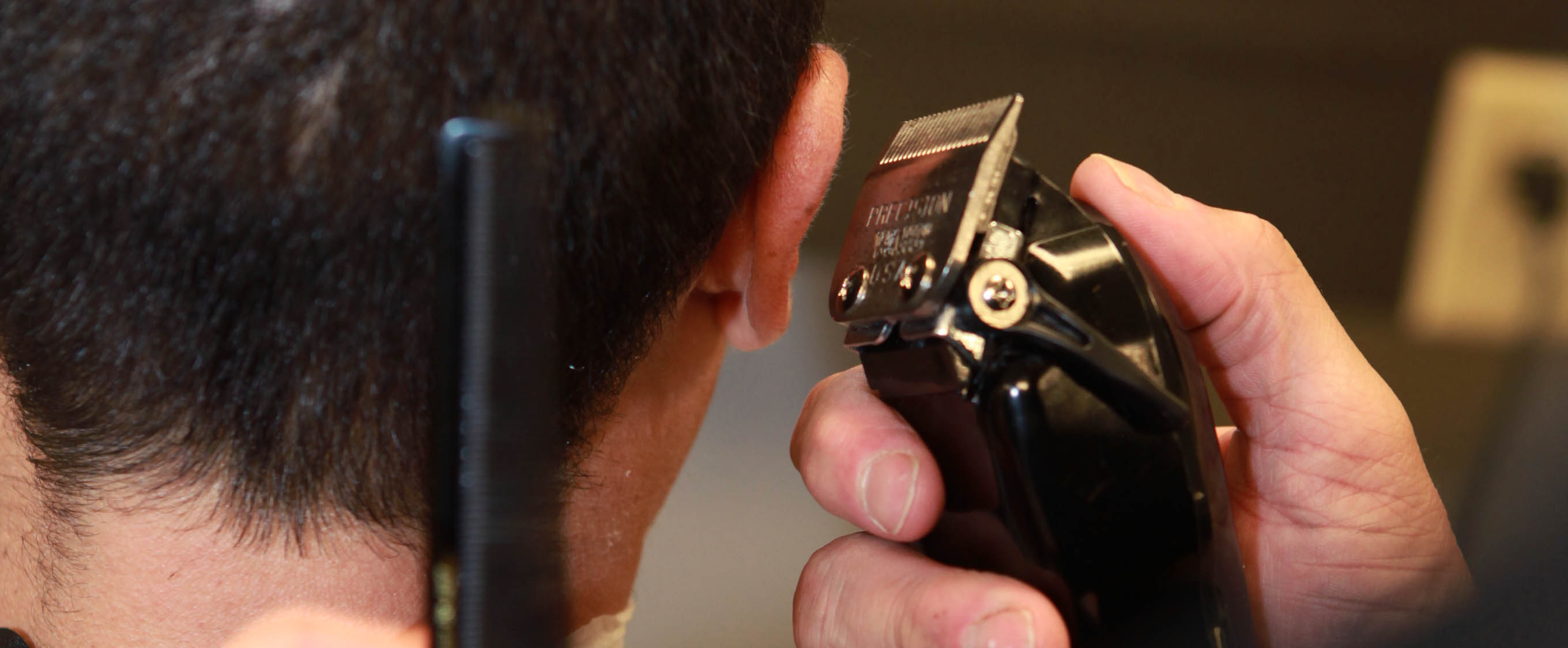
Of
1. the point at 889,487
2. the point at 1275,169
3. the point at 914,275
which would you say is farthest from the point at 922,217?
the point at 1275,169

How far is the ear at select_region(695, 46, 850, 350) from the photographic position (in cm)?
45

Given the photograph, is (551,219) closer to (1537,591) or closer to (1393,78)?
(1537,591)

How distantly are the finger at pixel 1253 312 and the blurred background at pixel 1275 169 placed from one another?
529 mm

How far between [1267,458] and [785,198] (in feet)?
1.08

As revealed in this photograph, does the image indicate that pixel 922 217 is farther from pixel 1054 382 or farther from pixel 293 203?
pixel 293 203

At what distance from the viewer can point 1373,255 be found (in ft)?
4.11

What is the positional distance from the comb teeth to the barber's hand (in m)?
0.12

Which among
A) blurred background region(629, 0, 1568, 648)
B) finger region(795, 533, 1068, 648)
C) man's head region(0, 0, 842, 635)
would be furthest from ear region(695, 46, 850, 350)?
blurred background region(629, 0, 1568, 648)

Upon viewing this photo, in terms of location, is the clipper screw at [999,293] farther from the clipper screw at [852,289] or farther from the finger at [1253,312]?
the finger at [1253,312]

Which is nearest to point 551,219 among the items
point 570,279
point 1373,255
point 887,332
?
→ point 570,279

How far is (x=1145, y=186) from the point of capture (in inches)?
21.6

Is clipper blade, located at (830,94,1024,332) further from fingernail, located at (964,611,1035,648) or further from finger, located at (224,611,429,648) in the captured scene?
finger, located at (224,611,429,648)

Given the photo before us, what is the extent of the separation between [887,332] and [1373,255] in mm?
1054

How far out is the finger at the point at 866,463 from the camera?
0.47 meters
